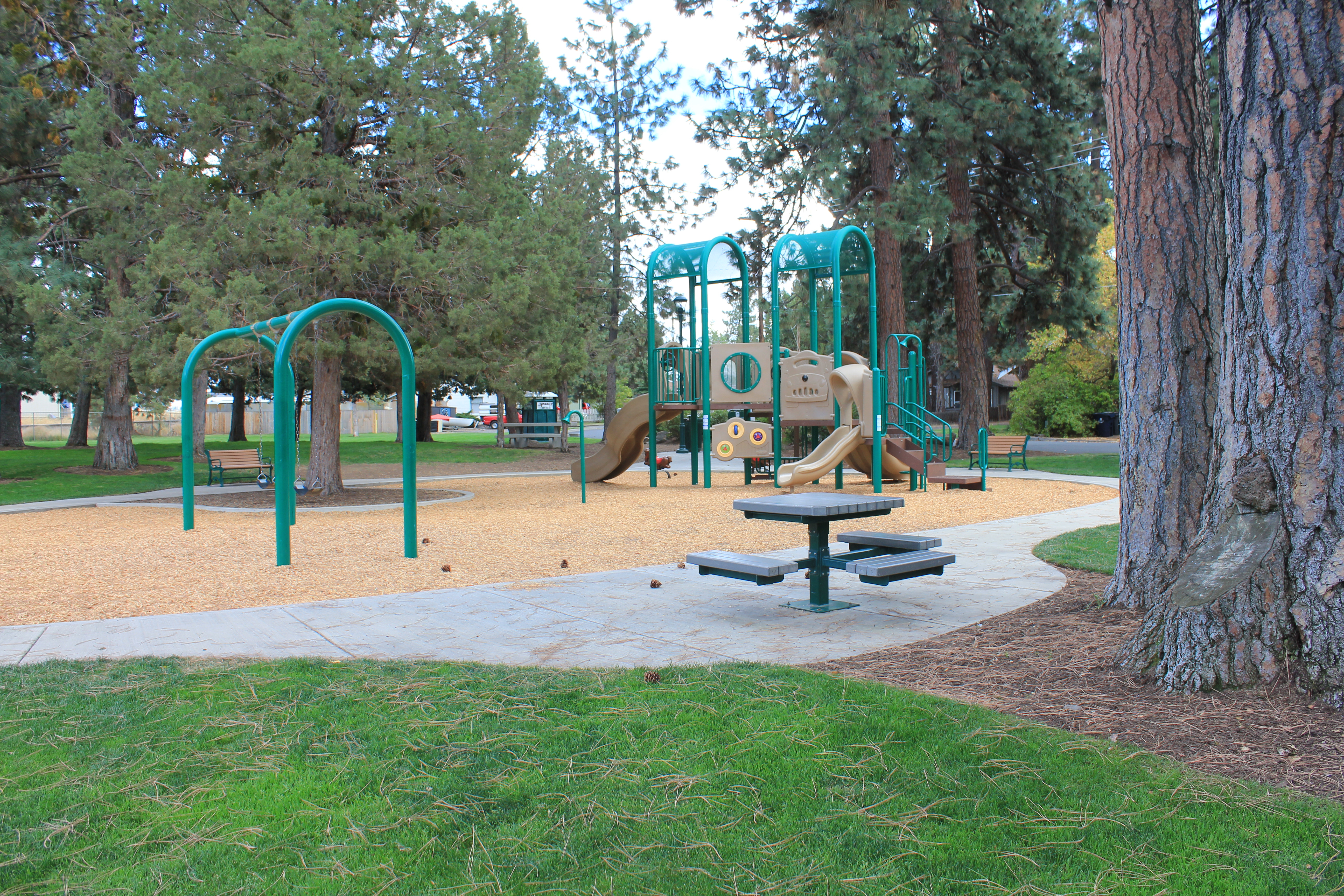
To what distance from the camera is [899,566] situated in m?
5.56

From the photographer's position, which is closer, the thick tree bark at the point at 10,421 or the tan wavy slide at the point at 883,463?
the tan wavy slide at the point at 883,463

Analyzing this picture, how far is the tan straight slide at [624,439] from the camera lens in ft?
59.5

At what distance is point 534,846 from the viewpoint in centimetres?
267

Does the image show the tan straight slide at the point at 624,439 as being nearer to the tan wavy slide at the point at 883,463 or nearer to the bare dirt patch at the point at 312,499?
the bare dirt patch at the point at 312,499

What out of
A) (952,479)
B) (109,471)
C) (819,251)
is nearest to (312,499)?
(109,471)

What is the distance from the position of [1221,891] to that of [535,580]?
5.59 meters

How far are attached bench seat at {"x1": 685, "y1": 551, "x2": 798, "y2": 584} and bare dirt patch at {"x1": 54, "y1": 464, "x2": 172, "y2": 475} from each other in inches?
742

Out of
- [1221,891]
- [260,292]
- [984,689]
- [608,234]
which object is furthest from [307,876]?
[608,234]

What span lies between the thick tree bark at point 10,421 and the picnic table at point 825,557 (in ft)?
117

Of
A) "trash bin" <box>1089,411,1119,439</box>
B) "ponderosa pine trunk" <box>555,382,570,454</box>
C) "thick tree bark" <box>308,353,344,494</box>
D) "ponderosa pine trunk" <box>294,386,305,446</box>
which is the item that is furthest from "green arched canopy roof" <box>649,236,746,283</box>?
"trash bin" <box>1089,411,1119,439</box>

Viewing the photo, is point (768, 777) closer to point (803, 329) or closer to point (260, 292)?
point (260, 292)

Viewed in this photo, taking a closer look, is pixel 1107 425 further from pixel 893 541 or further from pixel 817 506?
pixel 817 506

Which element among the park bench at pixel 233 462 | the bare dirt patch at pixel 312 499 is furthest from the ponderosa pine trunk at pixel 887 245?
the park bench at pixel 233 462

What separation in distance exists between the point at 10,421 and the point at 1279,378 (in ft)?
131
